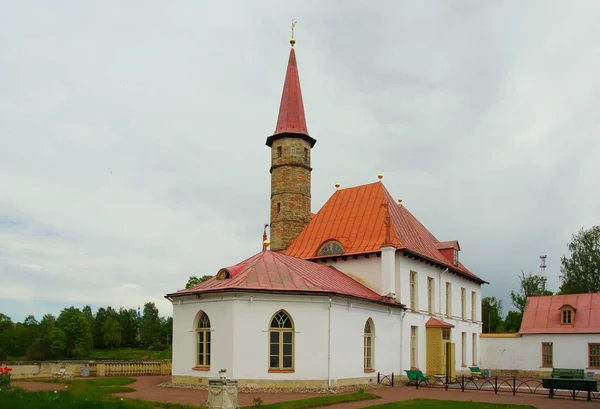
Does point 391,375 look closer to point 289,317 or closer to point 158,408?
point 289,317

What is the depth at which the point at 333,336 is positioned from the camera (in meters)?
23.9

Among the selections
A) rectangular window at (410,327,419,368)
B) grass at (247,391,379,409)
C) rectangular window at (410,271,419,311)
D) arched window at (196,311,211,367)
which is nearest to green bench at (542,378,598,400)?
grass at (247,391,379,409)

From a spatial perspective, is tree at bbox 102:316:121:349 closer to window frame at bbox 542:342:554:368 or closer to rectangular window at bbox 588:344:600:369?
window frame at bbox 542:342:554:368

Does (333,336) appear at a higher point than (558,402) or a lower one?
higher

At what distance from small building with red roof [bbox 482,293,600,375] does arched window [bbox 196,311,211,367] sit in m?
23.8

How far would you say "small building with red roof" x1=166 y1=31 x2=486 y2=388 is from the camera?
22.9m

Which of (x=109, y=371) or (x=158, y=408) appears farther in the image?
(x=109, y=371)

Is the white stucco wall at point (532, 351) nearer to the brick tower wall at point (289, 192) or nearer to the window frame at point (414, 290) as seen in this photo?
the window frame at point (414, 290)

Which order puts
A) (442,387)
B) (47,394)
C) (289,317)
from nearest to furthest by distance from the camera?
(47,394) < (289,317) < (442,387)

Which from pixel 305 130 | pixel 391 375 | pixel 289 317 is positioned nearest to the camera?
pixel 289 317

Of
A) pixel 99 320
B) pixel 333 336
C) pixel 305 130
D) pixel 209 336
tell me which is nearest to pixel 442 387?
pixel 333 336

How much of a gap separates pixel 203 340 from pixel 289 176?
1414cm

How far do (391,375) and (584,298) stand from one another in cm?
1794

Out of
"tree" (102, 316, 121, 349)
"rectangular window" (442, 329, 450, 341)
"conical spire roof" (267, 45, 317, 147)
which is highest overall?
"conical spire roof" (267, 45, 317, 147)
